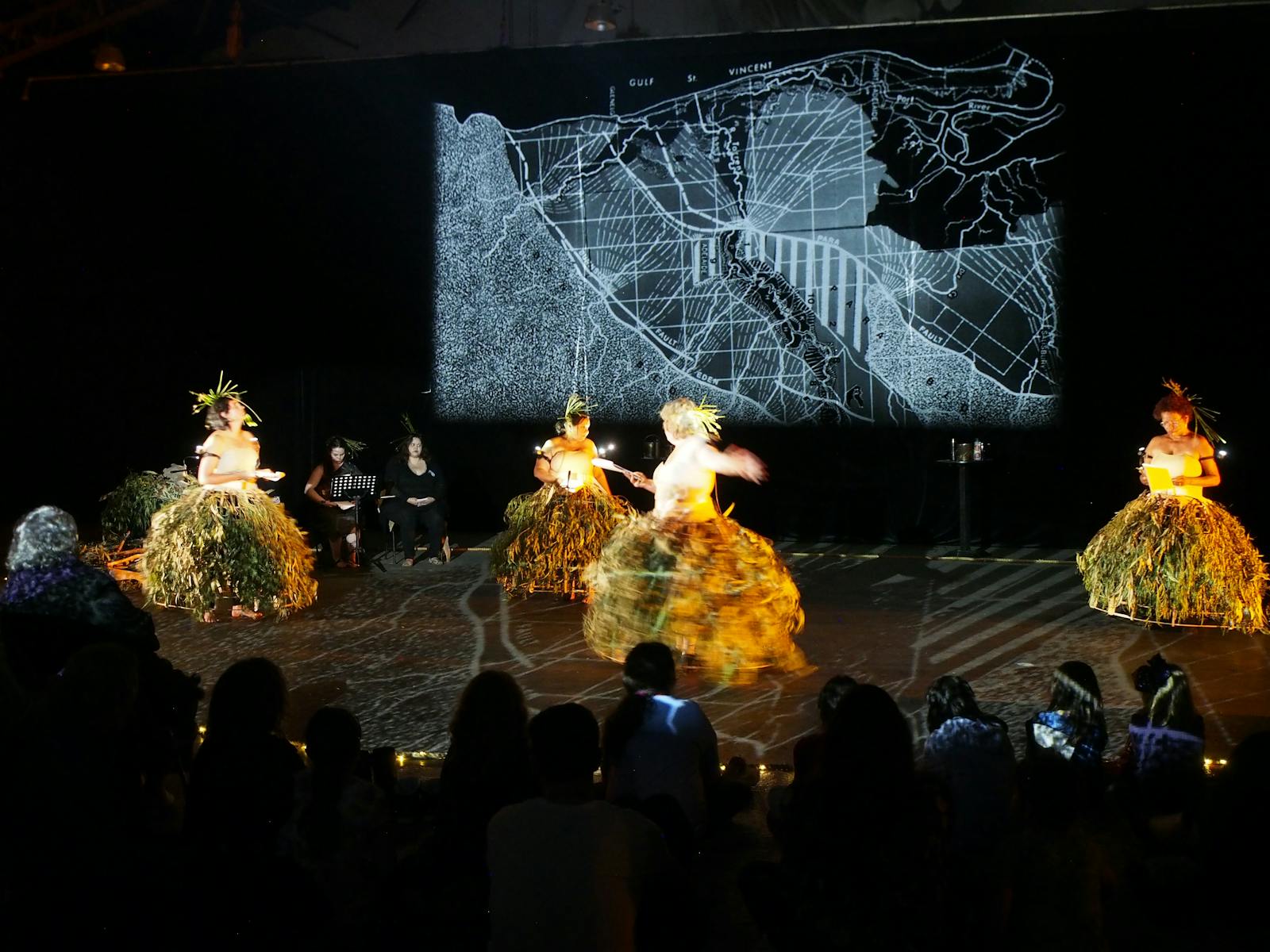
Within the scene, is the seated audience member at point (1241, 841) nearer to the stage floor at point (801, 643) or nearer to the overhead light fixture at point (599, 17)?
the stage floor at point (801, 643)

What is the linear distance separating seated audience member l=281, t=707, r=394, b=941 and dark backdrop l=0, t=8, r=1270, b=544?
6398mm

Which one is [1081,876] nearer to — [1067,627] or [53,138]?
[1067,627]

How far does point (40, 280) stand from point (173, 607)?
5111mm

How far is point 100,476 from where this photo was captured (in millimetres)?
10562

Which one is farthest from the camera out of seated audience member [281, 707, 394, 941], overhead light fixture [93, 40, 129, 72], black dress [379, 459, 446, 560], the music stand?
overhead light fixture [93, 40, 129, 72]

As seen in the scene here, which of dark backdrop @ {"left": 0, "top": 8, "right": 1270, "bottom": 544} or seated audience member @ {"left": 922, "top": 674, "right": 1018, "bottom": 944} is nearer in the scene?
seated audience member @ {"left": 922, "top": 674, "right": 1018, "bottom": 944}

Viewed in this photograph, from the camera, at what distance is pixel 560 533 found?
6.76 meters

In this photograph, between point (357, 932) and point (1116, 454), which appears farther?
point (1116, 454)

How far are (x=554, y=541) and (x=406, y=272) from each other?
3612mm

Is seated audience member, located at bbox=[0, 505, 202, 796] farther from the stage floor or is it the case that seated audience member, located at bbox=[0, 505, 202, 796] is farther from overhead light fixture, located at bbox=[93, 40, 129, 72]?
overhead light fixture, located at bbox=[93, 40, 129, 72]

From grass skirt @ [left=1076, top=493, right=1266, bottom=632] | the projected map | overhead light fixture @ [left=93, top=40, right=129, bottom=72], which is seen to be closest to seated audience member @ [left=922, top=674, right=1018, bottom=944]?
grass skirt @ [left=1076, top=493, right=1266, bottom=632]

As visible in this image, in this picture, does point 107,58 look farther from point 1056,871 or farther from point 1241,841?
point 1241,841

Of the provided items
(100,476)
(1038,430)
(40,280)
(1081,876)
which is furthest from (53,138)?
(1081,876)

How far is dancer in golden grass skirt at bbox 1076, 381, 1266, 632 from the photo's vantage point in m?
5.70
